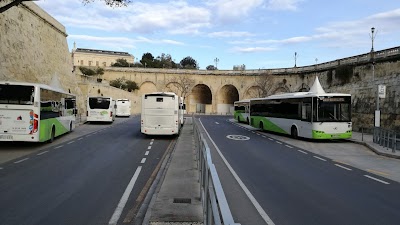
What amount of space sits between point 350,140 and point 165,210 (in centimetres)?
2010

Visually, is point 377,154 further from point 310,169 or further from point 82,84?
point 82,84

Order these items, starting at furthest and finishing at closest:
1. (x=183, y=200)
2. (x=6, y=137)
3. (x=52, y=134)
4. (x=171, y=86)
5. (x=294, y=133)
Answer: (x=171, y=86), (x=294, y=133), (x=52, y=134), (x=6, y=137), (x=183, y=200)

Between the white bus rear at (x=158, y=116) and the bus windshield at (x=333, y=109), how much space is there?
29.9 feet

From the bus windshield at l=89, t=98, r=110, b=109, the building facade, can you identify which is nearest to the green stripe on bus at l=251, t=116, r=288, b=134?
the bus windshield at l=89, t=98, r=110, b=109

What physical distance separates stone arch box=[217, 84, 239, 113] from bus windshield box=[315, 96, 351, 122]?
223ft

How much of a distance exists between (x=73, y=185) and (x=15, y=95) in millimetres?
8980

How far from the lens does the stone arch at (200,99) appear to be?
96.2m

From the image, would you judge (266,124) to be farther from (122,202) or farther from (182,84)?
(182,84)

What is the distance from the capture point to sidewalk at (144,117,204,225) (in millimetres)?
6473

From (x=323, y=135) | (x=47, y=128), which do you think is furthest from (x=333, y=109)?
(x=47, y=128)

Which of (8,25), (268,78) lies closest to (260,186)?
(8,25)

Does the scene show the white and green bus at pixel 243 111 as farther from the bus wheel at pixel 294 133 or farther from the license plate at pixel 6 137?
the license plate at pixel 6 137

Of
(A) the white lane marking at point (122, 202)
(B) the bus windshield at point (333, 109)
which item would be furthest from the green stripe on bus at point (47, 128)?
(B) the bus windshield at point (333, 109)

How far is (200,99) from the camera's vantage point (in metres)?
99.3
